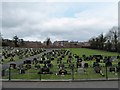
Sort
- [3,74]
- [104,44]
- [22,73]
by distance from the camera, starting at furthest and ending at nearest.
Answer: [104,44]
[22,73]
[3,74]

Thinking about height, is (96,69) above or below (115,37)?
below

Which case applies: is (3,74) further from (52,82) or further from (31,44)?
(31,44)

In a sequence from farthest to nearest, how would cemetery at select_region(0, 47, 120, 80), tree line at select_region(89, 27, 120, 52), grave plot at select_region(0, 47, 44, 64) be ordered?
tree line at select_region(89, 27, 120, 52)
grave plot at select_region(0, 47, 44, 64)
cemetery at select_region(0, 47, 120, 80)

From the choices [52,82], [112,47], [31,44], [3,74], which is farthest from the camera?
[31,44]

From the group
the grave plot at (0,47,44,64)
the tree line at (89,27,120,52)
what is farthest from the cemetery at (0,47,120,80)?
the tree line at (89,27,120,52)

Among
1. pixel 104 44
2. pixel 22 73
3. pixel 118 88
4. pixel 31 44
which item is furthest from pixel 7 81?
pixel 31 44

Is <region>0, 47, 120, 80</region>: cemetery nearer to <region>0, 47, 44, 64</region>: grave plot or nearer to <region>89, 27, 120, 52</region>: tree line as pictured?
<region>0, 47, 44, 64</region>: grave plot

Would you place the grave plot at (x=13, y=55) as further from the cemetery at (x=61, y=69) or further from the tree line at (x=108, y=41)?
the tree line at (x=108, y=41)

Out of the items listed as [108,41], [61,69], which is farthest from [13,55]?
[108,41]

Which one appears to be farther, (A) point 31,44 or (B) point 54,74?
(A) point 31,44

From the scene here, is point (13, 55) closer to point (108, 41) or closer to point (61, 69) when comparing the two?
point (61, 69)

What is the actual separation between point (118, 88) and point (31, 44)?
411 ft

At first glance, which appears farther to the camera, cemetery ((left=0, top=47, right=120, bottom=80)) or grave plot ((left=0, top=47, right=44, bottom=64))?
grave plot ((left=0, top=47, right=44, bottom=64))

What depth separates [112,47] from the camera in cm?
8669
